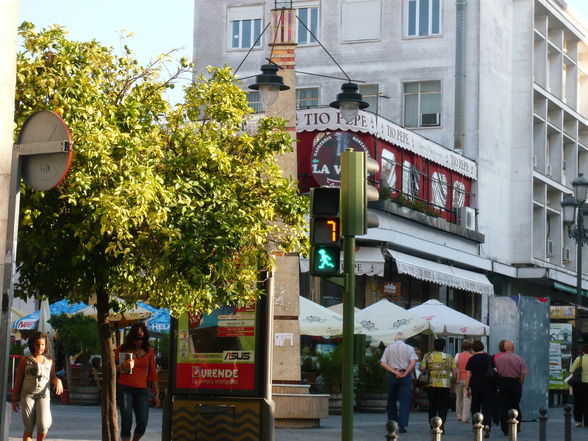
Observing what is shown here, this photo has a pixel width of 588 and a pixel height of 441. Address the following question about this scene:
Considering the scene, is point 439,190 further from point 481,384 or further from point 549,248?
point 481,384

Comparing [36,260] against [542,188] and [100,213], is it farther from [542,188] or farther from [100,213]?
[542,188]

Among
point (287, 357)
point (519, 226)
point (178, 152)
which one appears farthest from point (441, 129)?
point (178, 152)

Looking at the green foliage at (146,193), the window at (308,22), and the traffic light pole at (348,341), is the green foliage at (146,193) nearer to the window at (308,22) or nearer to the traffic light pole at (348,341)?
the traffic light pole at (348,341)

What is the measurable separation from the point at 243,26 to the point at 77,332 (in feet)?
77.8

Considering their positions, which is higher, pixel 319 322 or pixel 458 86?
pixel 458 86

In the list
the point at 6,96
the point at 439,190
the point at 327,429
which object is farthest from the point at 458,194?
the point at 6,96

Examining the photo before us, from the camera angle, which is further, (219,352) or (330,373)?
(330,373)

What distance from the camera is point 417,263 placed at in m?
39.2

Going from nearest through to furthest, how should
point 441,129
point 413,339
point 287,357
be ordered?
point 287,357
point 413,339
point 441,129

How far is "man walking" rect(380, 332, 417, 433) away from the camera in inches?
840

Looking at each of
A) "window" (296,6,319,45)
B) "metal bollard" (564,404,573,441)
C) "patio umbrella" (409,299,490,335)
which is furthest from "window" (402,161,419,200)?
"metal bollard" (564,404,573,441)

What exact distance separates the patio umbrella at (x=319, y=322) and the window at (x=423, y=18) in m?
20.6

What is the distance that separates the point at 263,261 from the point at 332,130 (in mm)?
22084

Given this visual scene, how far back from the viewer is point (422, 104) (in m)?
46.0
